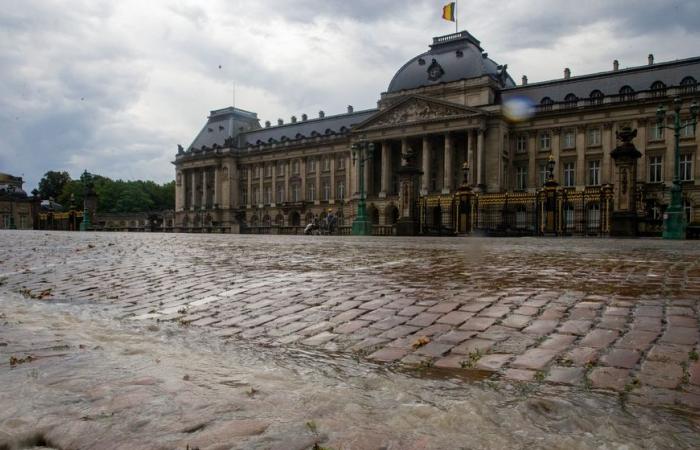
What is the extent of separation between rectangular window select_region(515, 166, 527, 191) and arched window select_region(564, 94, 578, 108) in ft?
25.5

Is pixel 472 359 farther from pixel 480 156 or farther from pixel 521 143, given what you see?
pixel 521 143

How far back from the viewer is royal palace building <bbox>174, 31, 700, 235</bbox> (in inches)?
1896

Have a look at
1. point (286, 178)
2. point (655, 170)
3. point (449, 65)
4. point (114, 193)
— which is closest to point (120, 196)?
point (114, 193)

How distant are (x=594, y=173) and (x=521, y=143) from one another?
325 inches

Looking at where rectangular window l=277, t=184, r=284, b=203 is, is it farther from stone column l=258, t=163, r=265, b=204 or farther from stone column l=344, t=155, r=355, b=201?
stone column l=344, t=155, r=355, b=201

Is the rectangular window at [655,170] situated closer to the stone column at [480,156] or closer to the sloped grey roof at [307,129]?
the stone column at [480,156]

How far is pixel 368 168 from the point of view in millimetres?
64188

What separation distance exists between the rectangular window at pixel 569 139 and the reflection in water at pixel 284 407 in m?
56.8

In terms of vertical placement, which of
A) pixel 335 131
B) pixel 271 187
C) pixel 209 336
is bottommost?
pixel 209 336

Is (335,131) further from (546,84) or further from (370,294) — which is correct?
(370,294)

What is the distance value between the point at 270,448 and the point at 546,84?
2406 inches

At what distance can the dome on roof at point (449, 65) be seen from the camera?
59.2 metres

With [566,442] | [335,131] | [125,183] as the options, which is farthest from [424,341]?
[125,183]

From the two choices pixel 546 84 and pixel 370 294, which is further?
pixel 546 84
